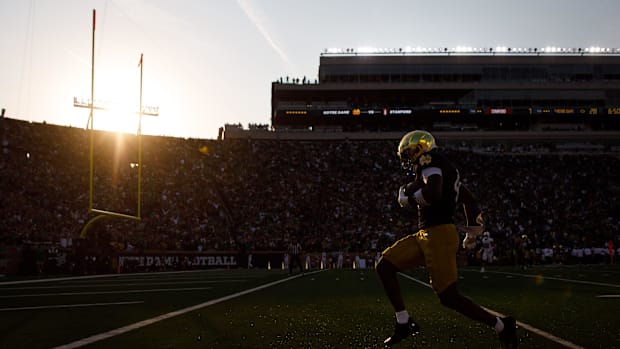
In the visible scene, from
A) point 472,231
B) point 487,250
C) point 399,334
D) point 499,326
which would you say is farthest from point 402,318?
point 487,250

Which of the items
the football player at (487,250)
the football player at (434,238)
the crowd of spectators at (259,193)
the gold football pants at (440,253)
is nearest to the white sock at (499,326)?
the football player at (434,238)

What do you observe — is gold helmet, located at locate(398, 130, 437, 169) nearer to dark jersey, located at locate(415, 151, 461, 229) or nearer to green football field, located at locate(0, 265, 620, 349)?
dark jersey, located at locate(415, 151, 461, 229)

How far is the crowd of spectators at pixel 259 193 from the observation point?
32.3 m

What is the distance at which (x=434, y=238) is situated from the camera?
523 cm

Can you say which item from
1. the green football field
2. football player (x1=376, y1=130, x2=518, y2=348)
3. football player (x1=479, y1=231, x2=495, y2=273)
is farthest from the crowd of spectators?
football player (x1=376, y1=130, x2=518, y2=348)

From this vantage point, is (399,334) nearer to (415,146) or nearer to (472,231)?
(472,231)

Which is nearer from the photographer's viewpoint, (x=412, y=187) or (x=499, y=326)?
(x=499, y=326)

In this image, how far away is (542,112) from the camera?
57.3m

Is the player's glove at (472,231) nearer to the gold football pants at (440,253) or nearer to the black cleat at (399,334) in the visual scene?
the gold football pants at (440,253)

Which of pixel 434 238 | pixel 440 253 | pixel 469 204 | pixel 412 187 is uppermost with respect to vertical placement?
pixel 412 187

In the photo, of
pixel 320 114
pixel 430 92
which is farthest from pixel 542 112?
pixel 320 114

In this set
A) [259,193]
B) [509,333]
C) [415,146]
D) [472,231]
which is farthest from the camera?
[259,193]

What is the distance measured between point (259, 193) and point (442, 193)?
34916mm

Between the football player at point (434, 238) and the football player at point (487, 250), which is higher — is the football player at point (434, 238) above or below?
above
